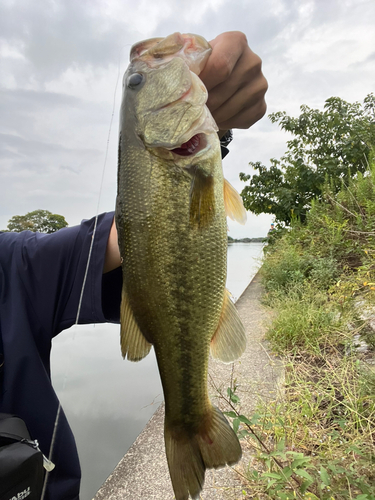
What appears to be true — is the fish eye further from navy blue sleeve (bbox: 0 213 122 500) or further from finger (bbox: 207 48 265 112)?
navy blue sleeve (bbox: 0 213 122 500)

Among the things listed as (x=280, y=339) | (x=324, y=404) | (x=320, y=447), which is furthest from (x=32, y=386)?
(x=280, y=339)

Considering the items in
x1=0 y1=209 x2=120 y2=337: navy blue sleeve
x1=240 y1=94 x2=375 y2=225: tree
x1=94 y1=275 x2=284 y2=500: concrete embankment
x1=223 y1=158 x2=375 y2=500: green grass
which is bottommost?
x1=94 y1=275 x2=284 y2=500: concrete embankment

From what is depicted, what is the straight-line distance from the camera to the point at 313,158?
Result: 1177 cm

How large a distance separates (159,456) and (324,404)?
1.52 metres

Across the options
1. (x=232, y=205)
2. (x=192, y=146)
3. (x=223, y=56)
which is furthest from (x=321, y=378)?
(x=223, y=56)

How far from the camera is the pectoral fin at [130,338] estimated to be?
3.68 feet

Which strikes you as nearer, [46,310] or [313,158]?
[46,310]

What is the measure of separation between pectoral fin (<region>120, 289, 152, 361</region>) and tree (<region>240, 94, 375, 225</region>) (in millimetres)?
10076

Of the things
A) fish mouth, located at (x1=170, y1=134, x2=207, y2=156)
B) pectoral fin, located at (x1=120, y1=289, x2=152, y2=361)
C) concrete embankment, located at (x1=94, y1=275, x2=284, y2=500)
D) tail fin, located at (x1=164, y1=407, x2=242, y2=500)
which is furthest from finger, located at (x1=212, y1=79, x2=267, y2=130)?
concrete embankment, located at (x1=94, y1=275, x2=284, y2=500)

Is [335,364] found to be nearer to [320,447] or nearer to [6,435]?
[320,447]

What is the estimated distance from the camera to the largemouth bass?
1142mm

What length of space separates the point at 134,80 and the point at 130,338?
1012mm

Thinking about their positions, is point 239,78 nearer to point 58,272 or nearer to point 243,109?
point 243,109

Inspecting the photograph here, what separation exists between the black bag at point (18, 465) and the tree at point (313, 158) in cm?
1037
